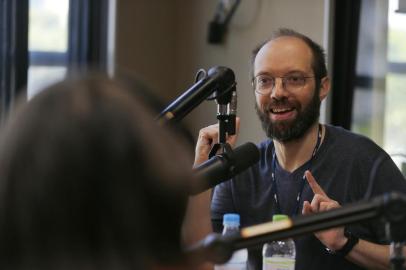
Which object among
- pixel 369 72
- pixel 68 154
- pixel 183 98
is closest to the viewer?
pixel 68 154

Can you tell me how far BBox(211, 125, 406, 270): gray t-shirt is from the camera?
6.22ft

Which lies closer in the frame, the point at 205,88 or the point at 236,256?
the point at 205,88

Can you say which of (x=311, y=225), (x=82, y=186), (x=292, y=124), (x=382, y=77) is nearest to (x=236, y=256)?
(x=292, y=124)

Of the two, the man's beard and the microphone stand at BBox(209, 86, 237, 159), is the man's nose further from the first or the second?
the microphone stand at BBox(209, 86, 237, 159)

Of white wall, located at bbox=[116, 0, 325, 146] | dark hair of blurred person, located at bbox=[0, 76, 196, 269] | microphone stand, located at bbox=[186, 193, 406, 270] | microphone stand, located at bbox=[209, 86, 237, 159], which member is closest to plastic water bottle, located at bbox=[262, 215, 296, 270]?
microphone stand, located at bbox=[209, 86, 237, 159]

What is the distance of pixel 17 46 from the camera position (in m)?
4.15

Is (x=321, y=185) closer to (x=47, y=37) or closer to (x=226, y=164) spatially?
(x=226, y=164)

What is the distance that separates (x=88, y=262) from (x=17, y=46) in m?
3.67

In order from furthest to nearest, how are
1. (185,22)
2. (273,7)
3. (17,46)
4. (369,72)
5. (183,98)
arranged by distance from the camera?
(185,22), (17,46), (273,7), (369,72), (183,98)

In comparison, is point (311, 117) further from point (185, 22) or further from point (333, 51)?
point (185, 22)

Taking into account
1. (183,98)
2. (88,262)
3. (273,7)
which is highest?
(273,7)

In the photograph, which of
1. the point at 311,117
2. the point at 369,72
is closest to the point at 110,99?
the point at 311,117

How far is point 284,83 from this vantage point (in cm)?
212

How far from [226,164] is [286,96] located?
97cm
